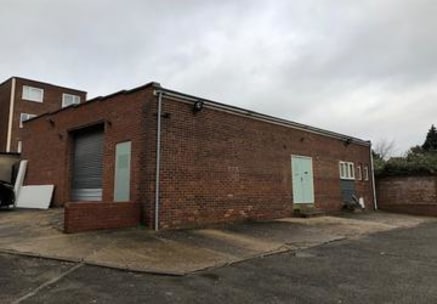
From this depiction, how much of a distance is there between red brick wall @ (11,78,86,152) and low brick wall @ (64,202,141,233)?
2958 centimetres

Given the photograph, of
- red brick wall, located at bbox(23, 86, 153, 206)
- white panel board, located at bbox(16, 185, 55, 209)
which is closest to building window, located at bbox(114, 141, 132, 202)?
red brick wall, located at bbox(23, 86, 153, 206)

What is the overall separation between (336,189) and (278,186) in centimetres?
509

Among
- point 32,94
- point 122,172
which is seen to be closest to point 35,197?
point 122,172

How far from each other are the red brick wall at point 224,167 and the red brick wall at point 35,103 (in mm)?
28500

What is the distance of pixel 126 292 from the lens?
581 centimetres

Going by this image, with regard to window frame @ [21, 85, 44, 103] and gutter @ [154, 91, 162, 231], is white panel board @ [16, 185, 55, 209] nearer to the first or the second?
gutter @ [154, 91, 162, 231]

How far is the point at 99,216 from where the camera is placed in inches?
420

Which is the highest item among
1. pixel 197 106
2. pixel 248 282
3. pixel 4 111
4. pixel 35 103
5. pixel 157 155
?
pixel 35 103

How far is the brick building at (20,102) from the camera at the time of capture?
1484 inches

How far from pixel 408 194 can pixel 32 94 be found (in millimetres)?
34227

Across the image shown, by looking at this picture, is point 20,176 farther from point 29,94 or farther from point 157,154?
point 29,94

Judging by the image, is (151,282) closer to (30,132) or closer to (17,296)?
(17,296)

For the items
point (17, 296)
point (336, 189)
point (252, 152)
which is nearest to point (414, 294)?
point (17, 296)

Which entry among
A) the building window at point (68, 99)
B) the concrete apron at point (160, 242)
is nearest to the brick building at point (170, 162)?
the concrete apron at point (160, 242)
